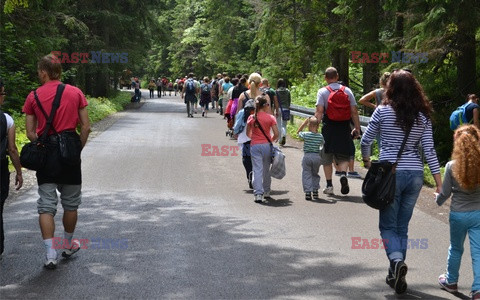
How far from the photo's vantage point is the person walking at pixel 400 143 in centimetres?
629

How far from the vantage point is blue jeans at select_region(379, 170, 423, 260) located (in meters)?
6.27

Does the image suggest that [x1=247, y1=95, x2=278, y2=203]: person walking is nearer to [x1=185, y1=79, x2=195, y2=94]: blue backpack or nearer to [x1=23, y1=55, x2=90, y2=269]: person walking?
[x1=23, y1=55, x2=90, y2=269]: person walking

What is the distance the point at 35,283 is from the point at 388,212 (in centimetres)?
319

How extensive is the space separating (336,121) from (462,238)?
18.2 feet

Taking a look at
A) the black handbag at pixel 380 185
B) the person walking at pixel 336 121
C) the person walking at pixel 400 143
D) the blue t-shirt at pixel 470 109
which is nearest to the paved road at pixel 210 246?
the person walking at pixel 400 143

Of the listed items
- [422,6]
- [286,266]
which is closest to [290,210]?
[286,266]

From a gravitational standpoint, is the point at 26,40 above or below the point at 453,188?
Result: above

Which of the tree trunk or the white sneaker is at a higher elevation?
the tree trunk

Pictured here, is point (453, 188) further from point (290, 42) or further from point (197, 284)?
point (290, 42)

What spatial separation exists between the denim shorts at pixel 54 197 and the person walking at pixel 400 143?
9.95 feet

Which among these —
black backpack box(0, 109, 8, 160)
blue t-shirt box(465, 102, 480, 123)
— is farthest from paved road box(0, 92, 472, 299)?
blue t-shirt box(465, 102, 480, 123)

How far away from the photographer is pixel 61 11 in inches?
1169

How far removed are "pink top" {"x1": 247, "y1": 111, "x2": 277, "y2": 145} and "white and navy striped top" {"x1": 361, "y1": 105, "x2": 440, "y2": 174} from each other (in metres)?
4.64

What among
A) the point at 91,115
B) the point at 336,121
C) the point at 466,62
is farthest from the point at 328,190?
the point at 91,115
